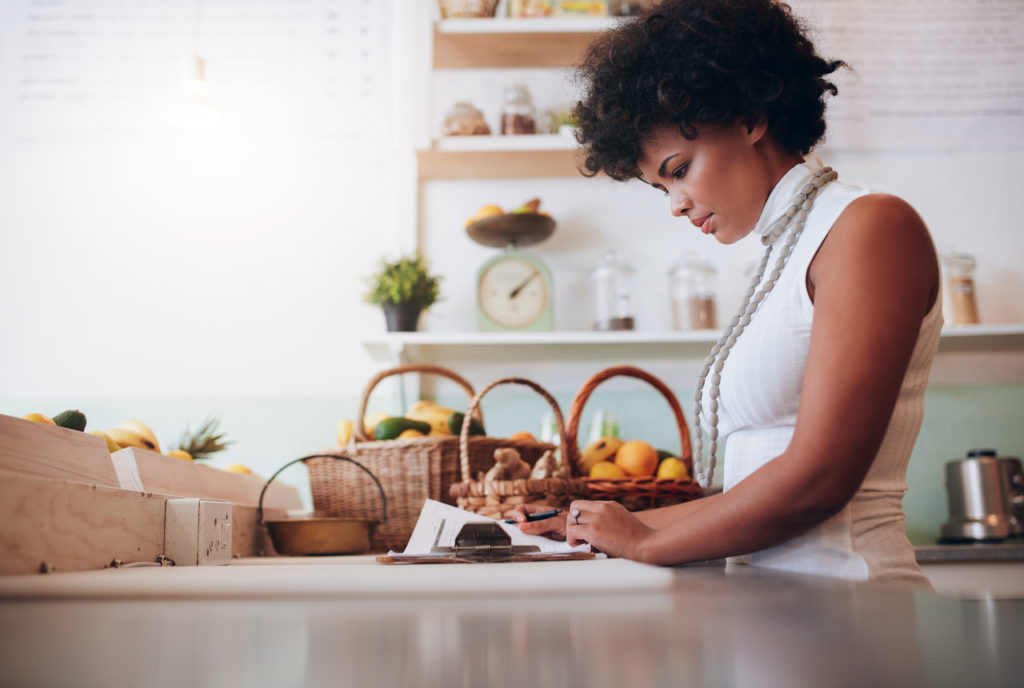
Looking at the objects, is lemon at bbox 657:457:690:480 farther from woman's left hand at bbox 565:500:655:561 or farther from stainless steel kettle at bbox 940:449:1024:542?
stainless steel kettle at bbox 940:449:1024:542

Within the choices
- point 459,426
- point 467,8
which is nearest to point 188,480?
point 459,426

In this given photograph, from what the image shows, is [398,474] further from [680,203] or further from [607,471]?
[680,203]

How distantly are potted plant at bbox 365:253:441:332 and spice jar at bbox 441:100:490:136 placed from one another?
38cm

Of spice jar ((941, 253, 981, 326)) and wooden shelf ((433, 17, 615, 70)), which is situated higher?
wooden shelf ((433, 17, 615, 70))

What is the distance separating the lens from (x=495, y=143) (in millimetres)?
2006

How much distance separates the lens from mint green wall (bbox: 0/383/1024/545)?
6.85 feet

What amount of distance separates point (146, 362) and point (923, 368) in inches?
77.2

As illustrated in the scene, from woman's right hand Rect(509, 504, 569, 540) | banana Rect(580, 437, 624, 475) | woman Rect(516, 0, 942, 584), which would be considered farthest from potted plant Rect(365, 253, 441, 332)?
woman's right hand Rect(509, 504, 569, 540)

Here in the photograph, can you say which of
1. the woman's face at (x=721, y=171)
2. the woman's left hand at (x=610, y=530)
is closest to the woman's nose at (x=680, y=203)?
the woman's face at (x=721, y=171)

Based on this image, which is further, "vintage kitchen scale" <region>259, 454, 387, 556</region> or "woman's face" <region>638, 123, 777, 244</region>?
"vintage kitchen scale" <region>259, 454, 387, 556</region>

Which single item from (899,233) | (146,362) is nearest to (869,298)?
(899,233)

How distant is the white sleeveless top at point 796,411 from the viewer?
78 cm

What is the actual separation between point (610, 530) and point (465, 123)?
1.46 m

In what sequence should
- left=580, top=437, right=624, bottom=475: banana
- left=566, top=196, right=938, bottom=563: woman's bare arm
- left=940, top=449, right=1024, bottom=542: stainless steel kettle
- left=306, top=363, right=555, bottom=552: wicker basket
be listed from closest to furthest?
left=566, top=196, right=938, bottom=563: woman's bare arm < left=306, top=363, right=555, bottom=552: wicker basket < left=580, top=437, right=624, bottom=475: banana < left=940, top=449, right=1024, bottom=542: stainless steel kettle
